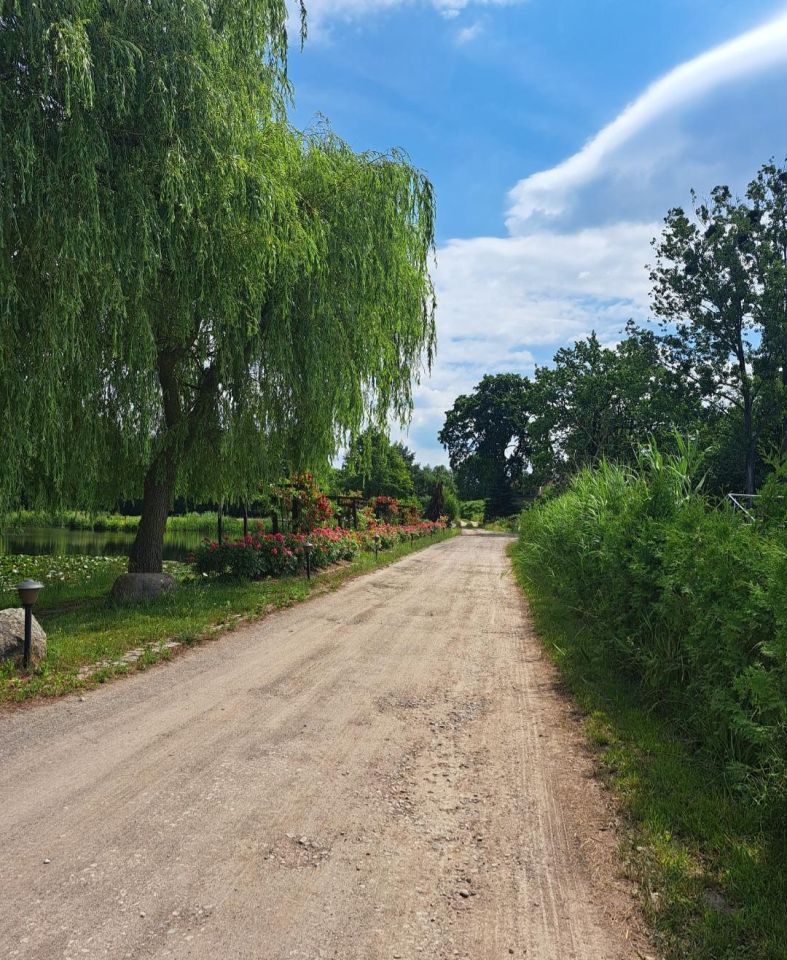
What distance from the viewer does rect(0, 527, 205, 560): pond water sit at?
2131 cm

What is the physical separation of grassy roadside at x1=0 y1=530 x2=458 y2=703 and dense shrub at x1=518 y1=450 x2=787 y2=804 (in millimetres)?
4314

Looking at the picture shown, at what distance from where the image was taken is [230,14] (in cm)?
763

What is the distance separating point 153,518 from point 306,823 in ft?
25.4

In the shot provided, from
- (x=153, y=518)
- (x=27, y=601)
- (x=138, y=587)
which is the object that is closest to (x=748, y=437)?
(x=153, y=518)

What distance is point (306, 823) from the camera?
3.00 meters

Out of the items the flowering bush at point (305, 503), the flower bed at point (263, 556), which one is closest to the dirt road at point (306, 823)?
the flower bed at point (263, 556)

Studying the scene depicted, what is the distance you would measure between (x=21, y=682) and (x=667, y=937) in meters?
4.84

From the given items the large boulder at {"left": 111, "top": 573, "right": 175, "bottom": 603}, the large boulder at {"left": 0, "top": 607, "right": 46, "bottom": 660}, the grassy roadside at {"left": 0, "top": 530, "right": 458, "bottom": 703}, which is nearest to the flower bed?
the grassy roadside at {"left": 0, "top": 530, "right": 458, "bottom": 703}

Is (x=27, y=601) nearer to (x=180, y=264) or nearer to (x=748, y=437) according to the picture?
(x=180, y=264)

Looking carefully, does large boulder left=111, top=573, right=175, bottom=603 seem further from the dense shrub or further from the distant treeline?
the distant treeline

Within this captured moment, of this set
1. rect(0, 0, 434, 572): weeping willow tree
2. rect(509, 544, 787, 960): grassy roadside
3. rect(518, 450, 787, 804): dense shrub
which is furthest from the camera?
rect(0, 0, 434, 572): weeping willow tree

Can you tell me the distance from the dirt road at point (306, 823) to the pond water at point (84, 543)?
16.1 m

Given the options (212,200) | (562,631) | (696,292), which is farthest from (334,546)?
(696,292)

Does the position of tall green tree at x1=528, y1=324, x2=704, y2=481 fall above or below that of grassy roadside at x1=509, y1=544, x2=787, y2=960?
above
